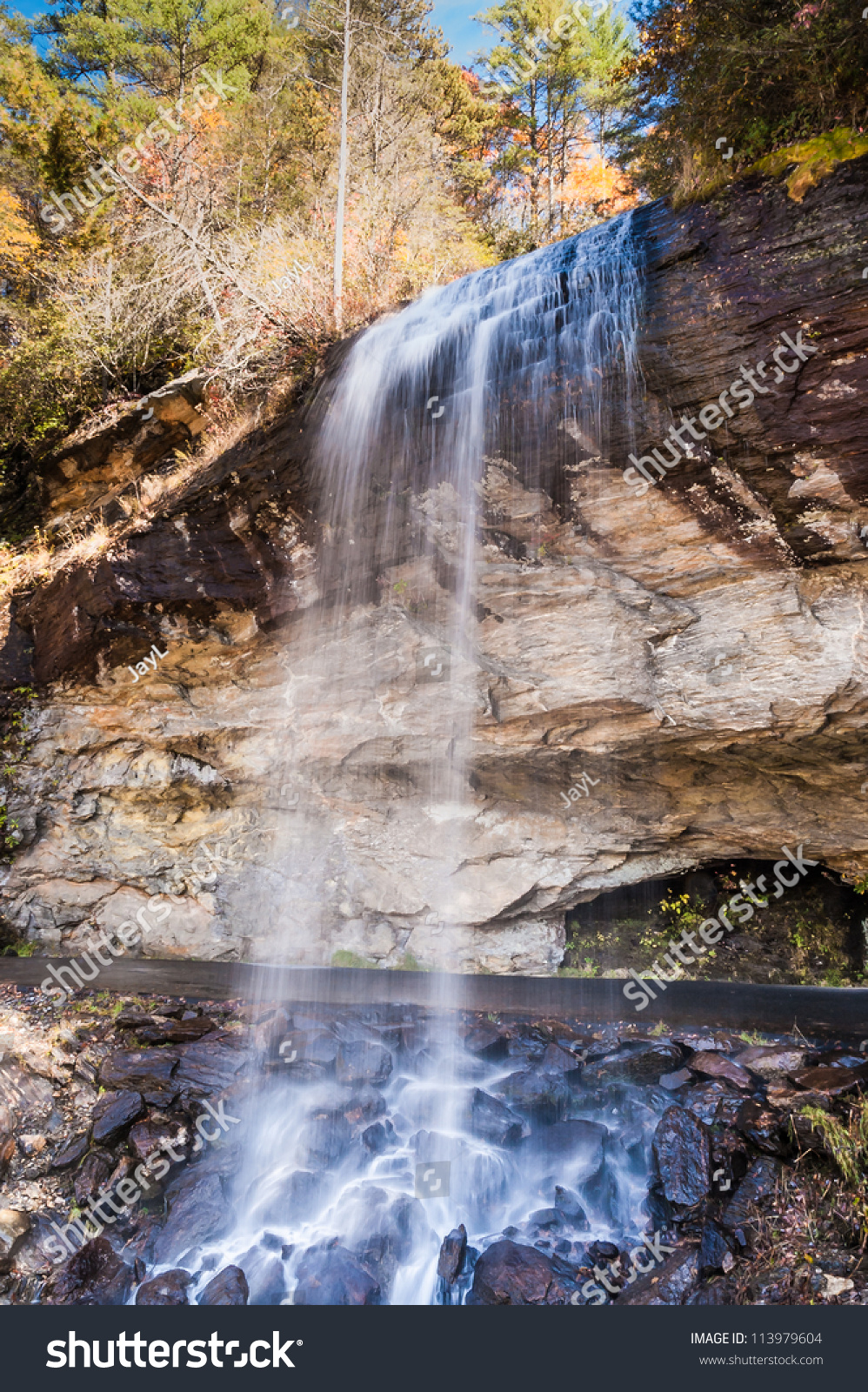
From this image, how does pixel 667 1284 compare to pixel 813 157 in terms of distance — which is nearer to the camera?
pixel 667 1284

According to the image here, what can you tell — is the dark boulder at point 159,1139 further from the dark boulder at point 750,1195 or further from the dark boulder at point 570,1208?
the dark boulder at point 750,1195

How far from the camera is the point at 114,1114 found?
5113 mm

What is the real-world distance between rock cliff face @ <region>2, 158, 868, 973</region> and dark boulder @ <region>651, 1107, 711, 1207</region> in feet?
12.0

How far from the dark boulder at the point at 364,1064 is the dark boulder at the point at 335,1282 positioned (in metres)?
1.65

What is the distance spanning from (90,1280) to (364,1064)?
98.7 inches

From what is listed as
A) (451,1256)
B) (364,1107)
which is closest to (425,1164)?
(364,1107)

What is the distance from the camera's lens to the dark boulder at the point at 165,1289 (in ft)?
12.5

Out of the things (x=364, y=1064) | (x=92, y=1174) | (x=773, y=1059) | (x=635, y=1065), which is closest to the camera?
(x=92, y=1174)

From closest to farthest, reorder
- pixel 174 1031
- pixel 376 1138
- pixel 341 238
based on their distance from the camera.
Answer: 1. pixel 376 1138
2. pixel 174 1031
3. pixel 341 238

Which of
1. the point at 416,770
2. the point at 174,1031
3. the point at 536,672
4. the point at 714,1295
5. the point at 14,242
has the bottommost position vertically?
the point at 714,1295

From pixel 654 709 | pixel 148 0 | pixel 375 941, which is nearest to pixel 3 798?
pixel 375 941

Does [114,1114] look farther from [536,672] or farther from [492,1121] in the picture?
[536,672]

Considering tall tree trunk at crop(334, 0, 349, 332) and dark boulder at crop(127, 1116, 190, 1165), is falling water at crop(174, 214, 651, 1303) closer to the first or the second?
dark boulder at crop(127, 1116, 190, 1165)

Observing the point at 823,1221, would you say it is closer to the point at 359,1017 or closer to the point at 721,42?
the point at 359,1017
